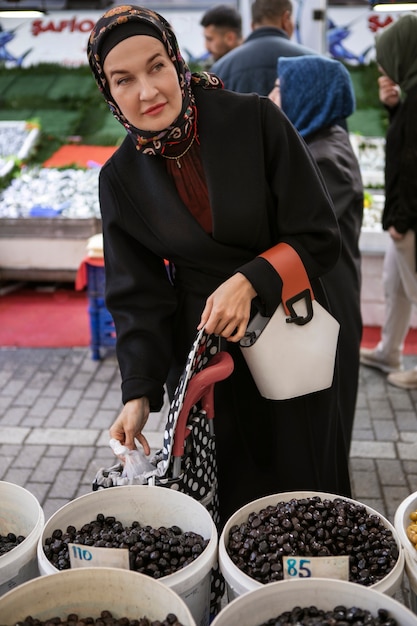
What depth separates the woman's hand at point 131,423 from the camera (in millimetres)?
1933

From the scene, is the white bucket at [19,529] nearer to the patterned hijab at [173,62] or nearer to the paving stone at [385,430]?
the patterned hijab at [173,62]

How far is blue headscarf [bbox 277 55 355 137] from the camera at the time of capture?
Answer: 2.84 meters

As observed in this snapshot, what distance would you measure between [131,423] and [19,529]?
0.41 m

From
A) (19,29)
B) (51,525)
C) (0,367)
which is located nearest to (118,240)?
(51,525)

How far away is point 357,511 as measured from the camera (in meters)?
1.71

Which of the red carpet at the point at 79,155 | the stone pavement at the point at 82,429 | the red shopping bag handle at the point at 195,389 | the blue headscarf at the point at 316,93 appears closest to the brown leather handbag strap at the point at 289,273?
the red shopping bag handle at the point at 195,389

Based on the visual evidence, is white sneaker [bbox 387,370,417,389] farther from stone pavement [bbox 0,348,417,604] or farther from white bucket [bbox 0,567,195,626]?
white bucket [bbox 0,567,195,626]

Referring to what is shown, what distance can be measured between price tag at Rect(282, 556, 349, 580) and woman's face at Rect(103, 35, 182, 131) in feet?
3.64

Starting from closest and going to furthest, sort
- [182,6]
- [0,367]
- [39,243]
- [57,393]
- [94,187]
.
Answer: [57,393] < [0,367] < [39,243] < [94,187] < [182,6]

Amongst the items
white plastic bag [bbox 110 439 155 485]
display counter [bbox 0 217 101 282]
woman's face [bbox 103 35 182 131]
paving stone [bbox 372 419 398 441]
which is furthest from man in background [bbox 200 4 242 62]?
white plastic bag [bbox 110 439 155 485]

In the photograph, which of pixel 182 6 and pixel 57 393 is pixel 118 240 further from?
pixel 182 6

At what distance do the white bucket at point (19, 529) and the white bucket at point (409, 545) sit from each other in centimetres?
87

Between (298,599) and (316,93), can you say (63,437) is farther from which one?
(298,599)

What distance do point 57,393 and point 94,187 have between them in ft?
8.14
